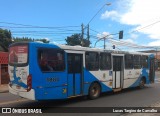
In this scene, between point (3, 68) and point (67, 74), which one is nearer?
point (67, 74)

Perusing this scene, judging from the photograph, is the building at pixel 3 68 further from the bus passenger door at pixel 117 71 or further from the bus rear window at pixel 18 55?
the bus rear window at pixel 18 55

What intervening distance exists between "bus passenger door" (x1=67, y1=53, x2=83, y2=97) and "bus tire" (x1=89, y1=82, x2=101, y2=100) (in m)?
0.98

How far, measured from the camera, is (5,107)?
40.3ft

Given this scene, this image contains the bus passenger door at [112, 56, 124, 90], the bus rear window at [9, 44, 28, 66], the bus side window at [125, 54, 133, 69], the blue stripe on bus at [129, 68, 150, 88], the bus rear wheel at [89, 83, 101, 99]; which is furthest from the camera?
the blue stripe on bus at [129, 68, 150, 88]

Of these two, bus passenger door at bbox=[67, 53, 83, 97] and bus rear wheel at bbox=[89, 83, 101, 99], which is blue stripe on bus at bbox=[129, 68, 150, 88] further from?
bus passenger door at bbox=[67, 53, 83, 97]

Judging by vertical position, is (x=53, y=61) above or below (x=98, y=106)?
above

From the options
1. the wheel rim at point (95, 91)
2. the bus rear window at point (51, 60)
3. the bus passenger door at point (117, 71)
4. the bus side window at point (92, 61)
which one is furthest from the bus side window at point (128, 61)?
the bus rear window at point (51, 60)

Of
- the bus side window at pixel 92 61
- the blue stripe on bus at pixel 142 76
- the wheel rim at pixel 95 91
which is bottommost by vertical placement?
the wheel rim at pixel 95 91

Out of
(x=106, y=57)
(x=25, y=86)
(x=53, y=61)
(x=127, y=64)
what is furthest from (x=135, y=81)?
(x=25, y=86)

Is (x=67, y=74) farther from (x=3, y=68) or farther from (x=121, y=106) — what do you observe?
(x=3, y=68)

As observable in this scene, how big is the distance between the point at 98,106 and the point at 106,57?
419cm

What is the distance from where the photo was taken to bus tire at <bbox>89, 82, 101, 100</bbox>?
49.8ft

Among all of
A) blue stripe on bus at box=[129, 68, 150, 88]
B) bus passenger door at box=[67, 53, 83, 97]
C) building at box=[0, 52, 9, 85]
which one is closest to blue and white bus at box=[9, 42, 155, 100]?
bus passenger door at box=[67, 53, 83, 97]

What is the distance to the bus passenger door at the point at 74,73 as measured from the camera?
13.6m
